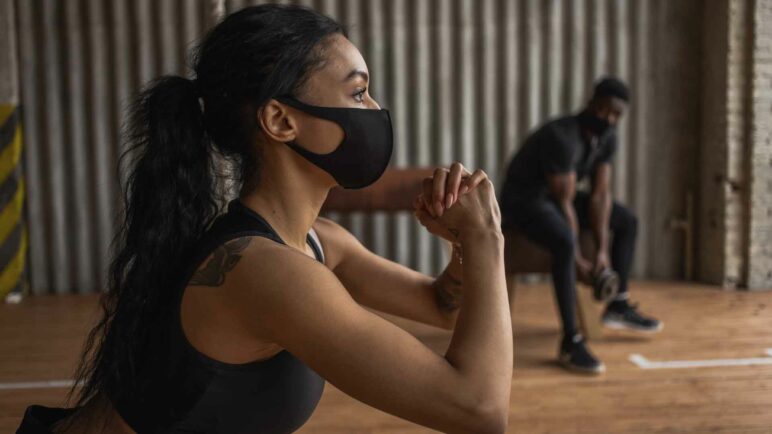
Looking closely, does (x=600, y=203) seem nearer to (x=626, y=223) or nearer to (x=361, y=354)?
(x=626, y=223)

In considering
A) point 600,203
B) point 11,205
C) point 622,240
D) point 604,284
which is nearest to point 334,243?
point 604,284

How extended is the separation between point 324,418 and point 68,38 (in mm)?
3517

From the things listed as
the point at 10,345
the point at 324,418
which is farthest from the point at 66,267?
the point at 324,418

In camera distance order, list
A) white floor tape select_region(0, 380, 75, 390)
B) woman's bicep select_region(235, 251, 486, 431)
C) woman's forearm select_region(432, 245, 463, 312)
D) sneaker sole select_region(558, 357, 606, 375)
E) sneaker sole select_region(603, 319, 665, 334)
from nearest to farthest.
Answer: woman's bicep select_region(235, 251, 486, 431) < woman's forearm select_region(432, 245, 463, 312) < white floor tape select_region(0, 380, 75, 390) < sneaker sole select_region(558, 357, 606, 375) < sneaker sole select_region(603, 319, 665, 334)

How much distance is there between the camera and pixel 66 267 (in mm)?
5156

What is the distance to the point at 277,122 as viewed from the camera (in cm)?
122

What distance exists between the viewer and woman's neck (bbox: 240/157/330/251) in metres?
1.26

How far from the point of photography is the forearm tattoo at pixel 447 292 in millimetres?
1553

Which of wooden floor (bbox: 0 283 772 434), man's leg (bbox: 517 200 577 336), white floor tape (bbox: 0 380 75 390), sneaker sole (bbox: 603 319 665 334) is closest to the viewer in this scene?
wooden floor (bbox: 0 283 772 434)

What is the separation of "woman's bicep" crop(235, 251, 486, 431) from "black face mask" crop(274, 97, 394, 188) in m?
0.28

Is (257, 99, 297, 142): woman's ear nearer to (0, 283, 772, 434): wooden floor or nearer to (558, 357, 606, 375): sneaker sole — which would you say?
(0, 283, 772, 434): wooden floor

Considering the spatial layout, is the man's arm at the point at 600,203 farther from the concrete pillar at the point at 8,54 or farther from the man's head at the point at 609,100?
the concrete pillar at the point at 8,54

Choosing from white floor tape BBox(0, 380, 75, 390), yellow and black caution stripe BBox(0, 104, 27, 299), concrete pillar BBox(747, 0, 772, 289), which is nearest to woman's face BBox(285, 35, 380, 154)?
white floor tape BBox(0, 380, 75, 390)

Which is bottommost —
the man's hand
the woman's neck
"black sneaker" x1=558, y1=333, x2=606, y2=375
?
"black sneaker" x1=558, y1=333, x2=606, y2=375
